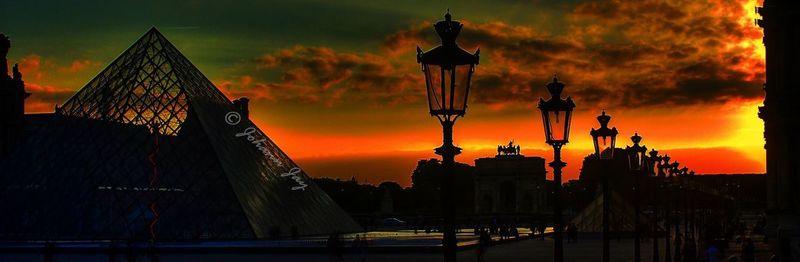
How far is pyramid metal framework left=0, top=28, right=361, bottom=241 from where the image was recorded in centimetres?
5403

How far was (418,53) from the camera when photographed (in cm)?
1174

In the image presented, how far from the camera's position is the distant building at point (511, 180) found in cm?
14562

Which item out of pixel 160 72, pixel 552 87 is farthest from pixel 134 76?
pixel 552 87

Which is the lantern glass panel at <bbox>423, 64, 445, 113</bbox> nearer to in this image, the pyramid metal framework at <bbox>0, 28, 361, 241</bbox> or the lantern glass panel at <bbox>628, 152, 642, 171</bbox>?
the lantern glass panel at <bbox>628, 152, 642, 171</bbox>

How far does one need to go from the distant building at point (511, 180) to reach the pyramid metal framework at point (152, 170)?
83.5 meters

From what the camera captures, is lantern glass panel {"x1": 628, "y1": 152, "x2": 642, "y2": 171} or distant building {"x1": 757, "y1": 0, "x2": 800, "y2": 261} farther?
distant building {"x1": 757, "y1": 0, "x2": 800, "y2": 261}

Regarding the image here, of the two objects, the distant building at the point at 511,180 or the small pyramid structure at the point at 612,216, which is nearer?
the small pyramid structure at the point at 612,216

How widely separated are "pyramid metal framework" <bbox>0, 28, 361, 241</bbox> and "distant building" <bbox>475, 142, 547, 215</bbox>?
274 feet

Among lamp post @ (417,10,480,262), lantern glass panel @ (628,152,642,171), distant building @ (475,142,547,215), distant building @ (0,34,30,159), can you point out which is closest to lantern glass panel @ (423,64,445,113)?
lamp post @ (417,10,480,262)

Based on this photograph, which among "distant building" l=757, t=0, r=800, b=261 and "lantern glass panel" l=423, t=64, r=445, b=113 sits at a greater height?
"distant building" l=757, t=0, r=800, b=261

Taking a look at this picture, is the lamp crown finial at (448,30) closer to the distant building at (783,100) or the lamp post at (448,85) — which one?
the lamp post at (448,85)

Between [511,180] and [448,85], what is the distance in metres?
137

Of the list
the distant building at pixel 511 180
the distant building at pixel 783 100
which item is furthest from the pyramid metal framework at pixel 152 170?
the distant building at pixel 511 180

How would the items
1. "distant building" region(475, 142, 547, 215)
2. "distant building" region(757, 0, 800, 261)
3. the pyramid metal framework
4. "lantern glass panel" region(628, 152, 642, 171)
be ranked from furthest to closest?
"distant building" region(475, 142, 547, 215), the pyramid metal framework, "distant building" region(757, 0, 800, 261), "lantern glass panel" region(628, 152, 642, 171)
